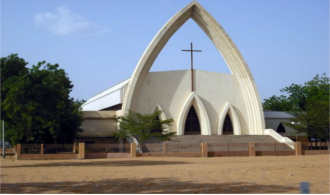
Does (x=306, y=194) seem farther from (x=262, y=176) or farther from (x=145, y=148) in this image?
(x=145, y=148)

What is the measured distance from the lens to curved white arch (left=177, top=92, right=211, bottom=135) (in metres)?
45.5

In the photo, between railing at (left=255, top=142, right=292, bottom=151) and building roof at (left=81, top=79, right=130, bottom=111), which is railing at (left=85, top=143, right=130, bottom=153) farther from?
building roof at (left=81, top=79, right=130, bottom=111)

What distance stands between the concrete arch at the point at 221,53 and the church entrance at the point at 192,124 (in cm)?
562

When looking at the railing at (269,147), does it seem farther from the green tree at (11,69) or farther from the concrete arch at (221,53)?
the green tree at (11,69)

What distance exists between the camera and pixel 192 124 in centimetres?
4669

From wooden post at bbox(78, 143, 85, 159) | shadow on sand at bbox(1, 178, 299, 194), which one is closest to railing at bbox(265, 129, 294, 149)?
wooden post at bbox(78, 143, 85, 159)

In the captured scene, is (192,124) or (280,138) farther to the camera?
(192,124)

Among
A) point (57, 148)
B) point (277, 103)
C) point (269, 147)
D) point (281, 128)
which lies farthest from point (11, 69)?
point (277, 103)

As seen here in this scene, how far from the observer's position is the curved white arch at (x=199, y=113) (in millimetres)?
45531

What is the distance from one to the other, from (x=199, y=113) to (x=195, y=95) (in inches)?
75.0

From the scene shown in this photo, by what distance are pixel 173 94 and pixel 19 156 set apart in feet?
60.9

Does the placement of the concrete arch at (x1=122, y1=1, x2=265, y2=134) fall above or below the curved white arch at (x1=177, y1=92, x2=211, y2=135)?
above

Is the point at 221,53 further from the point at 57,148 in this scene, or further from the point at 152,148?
the point at 57,148

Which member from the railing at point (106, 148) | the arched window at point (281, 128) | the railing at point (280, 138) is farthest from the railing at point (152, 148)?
the arched window at point (281, 128)
